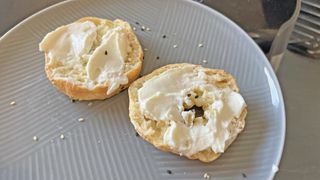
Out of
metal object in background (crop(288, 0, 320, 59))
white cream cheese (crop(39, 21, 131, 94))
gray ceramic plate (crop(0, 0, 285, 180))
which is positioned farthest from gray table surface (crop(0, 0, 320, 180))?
white cream cheese (crop(39, 21, 131, 94))

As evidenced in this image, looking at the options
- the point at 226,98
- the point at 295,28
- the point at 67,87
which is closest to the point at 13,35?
the point at 67,87

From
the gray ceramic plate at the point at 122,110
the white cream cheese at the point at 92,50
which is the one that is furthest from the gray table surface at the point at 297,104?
the white cream cheese at the point at 92,50

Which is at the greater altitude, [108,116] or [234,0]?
[234,0]

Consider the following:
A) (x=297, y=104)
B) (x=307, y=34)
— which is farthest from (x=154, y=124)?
(x=307, y=34)

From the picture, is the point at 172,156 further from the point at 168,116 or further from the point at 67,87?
the point at 67,87

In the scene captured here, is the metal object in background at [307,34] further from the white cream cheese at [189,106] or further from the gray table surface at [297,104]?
the white cream cheese at [189,106]

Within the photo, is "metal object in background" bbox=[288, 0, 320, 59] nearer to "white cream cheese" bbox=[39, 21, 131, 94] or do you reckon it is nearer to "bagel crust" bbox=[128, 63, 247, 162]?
"bagel crust" bbox=[128, 63, 247, 162]
